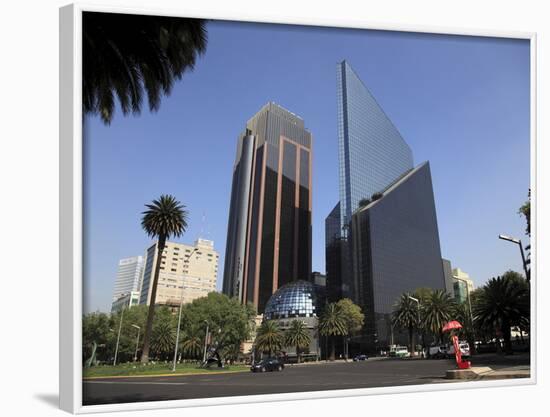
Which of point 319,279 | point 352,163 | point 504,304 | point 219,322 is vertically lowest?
point 219,322

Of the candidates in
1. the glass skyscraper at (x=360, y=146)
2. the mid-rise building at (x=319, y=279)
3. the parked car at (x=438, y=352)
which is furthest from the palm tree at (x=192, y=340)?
the mid-rise building at (x=319, y=279)

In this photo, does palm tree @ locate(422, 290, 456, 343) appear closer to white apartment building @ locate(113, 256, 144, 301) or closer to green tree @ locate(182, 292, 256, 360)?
green tree @ locate(182, 292, 256, 360)

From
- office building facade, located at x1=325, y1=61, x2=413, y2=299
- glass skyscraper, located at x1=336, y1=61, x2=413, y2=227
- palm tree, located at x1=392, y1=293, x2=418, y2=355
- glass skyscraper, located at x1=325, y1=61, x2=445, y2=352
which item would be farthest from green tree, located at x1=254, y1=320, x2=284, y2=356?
glass skyscraper, located at x1=336, y1=61, x2=413, y2=227

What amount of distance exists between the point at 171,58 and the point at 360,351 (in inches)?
3190

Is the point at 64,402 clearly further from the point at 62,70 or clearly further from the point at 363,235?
the point at 363,235

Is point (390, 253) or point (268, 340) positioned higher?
point (390, 253)

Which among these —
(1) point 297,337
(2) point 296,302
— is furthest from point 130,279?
(1) point 297,337

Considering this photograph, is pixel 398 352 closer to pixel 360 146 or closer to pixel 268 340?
pixel 268 340

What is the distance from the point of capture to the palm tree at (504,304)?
2653 cm

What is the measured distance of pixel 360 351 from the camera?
283 ft

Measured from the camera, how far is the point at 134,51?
1230cm

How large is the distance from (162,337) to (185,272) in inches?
1264

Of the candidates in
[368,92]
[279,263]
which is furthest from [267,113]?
[279,263]

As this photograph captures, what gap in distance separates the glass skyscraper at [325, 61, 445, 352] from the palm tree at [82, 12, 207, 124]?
3217 inches
